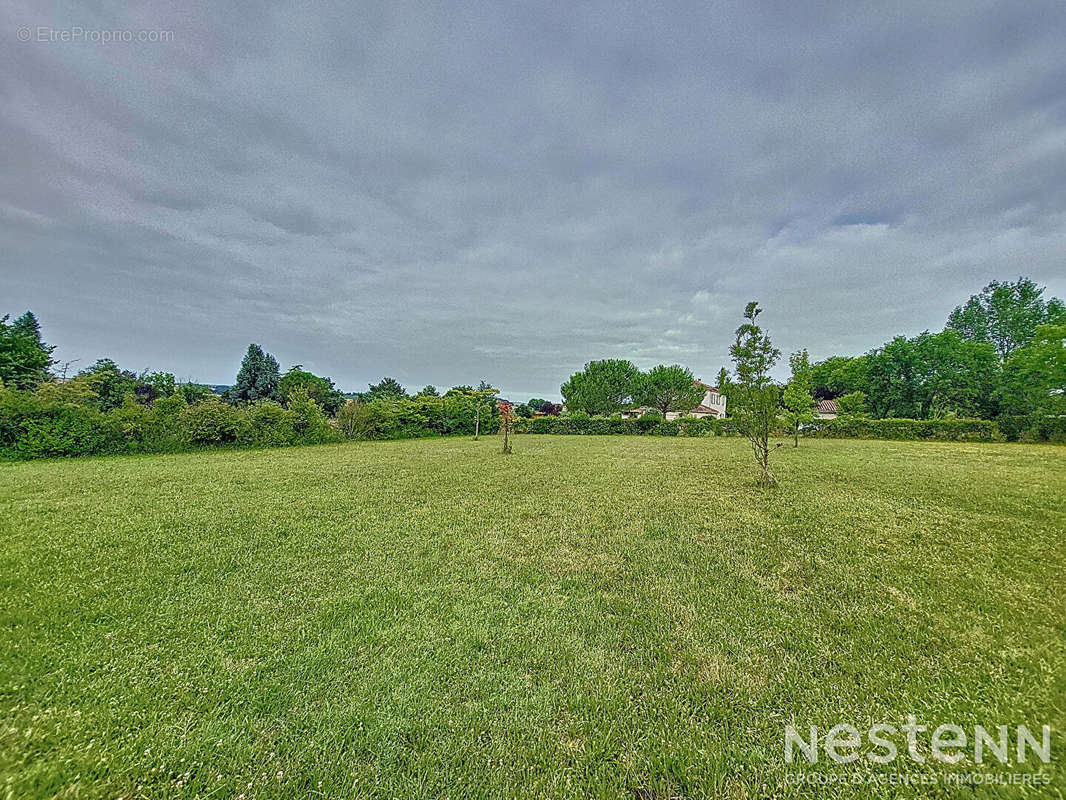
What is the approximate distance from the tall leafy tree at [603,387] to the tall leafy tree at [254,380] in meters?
32.1

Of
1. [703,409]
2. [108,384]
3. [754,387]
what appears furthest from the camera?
[703,409]

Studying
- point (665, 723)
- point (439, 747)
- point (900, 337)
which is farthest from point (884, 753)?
→ point (900, 337)

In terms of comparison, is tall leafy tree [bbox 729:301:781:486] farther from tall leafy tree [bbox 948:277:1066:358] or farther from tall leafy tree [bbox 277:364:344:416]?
tall leafy tree [bbox 948:277:1066:358]

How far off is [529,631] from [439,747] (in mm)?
1224

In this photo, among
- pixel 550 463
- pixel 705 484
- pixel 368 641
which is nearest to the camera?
pixel 368 641

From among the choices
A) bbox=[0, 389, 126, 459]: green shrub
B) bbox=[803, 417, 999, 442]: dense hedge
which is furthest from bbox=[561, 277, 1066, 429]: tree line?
bbox=[0, 389, 126, 459]: green shrub

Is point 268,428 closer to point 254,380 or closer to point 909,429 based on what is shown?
point 254,380

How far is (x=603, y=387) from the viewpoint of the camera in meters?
46.1

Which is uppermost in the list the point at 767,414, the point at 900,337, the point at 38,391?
the point at 900,337

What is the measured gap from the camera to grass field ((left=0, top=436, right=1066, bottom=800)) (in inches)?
78.2

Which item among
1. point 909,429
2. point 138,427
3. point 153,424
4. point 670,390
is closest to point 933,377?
point 909,429

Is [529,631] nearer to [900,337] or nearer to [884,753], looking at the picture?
[884,753]

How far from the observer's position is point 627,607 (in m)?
3.63

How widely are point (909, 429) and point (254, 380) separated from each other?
5021 cm
